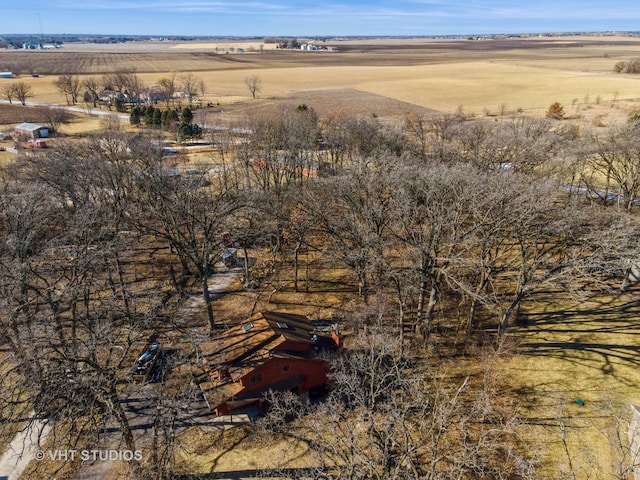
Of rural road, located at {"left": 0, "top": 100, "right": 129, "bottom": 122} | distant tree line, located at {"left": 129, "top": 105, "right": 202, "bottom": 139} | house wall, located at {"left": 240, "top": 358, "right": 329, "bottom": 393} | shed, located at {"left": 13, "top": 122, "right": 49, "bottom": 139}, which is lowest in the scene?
house wall, located at {"left": 240, "top": 358, "right": 329, "bottom": 393}

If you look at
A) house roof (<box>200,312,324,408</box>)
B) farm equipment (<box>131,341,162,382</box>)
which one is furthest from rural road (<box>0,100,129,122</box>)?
house roof (<box>200,312,324,408</box>)

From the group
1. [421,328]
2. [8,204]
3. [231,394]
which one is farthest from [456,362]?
[8,204]

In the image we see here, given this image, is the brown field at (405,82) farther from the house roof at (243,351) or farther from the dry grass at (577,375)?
the house roof at (243,351)

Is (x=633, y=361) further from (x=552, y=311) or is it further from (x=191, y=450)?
(x=191, y=450)

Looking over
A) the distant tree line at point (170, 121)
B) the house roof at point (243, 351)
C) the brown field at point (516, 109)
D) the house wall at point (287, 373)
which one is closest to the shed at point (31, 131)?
the brown field at point (516, 109)

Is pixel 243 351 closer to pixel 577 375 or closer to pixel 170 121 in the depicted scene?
pixel 577 375

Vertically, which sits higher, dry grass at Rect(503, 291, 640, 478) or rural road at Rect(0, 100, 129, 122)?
rural road at Rect(0, 100, 129, 122)

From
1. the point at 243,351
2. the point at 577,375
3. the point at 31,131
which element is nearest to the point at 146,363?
the point at 243,351

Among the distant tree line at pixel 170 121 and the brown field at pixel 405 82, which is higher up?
the brown field at pixel 405 82

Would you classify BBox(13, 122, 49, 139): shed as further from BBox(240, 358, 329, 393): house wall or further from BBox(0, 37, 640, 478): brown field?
BBox(240, 358, 329, 393): house wall
